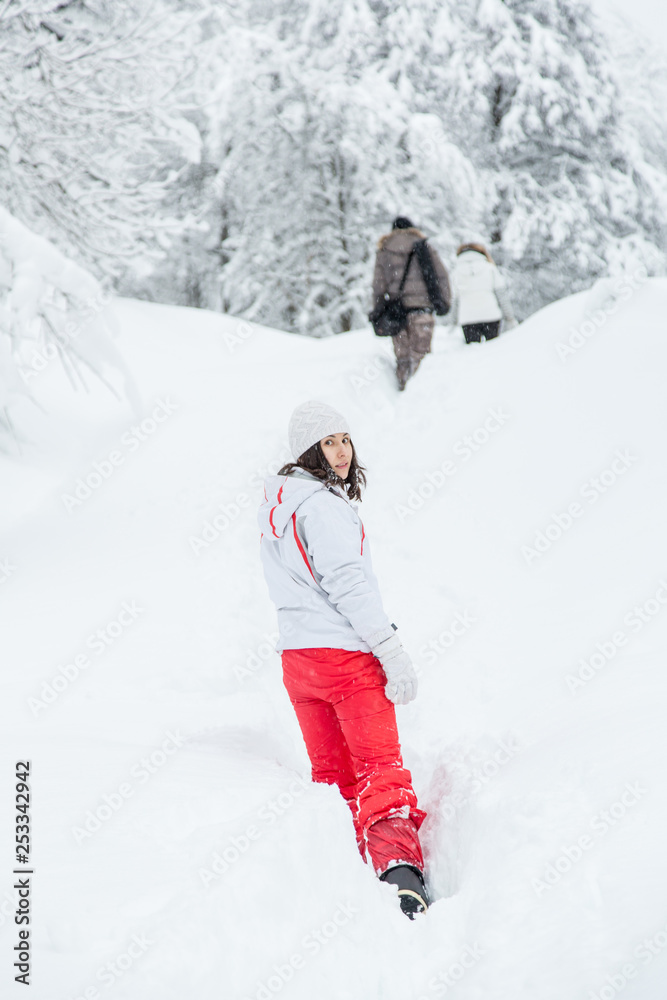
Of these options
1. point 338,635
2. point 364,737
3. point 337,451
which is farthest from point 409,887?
point 337,451

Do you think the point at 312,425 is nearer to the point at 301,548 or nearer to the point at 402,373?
the point at 301,548

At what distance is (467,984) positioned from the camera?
5.79 feet

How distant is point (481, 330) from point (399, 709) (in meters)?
6.29

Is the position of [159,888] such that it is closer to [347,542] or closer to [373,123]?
[347,542]

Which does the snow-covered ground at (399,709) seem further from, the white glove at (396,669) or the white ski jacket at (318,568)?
the white ski jacket at (318,568)

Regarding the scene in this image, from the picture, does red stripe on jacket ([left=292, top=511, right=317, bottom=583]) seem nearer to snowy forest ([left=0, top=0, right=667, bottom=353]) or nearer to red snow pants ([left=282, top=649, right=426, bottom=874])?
Answer: red snow pants ([left=282, top=649, right=426, bottom=874])

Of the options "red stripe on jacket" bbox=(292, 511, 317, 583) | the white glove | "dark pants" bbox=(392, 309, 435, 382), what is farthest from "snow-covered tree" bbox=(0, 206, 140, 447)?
"dark pants" bbox=(392, 309, 435, 382)

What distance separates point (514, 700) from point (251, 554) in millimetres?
2347

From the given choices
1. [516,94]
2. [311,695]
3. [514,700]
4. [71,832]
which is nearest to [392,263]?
[514,700]

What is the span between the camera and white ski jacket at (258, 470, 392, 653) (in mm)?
2465

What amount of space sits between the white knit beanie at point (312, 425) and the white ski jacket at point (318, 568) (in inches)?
4.6

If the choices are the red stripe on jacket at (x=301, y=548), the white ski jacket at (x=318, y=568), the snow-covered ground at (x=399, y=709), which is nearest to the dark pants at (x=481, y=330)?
the snow-covered ground at (x=399, y=709)

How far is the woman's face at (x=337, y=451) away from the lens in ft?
8.59

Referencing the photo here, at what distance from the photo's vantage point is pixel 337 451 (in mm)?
2629
